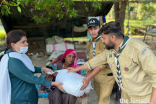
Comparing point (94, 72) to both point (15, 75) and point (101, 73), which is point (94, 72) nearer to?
point (101, 73)

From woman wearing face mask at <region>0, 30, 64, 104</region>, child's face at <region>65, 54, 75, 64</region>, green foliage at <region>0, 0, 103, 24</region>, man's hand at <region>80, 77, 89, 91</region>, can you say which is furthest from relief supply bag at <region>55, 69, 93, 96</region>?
green foliage at <region>0, 0, 103, 24</region>

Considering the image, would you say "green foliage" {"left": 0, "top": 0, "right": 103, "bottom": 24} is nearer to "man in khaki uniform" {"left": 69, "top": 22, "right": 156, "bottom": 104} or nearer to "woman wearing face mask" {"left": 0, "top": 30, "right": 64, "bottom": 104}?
"woman wearing face mask" {"left": 0, "top": 30, "right": 64, "bottom": 104}

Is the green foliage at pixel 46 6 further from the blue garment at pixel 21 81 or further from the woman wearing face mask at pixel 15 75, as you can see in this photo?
the blue garment at pixel 21 81

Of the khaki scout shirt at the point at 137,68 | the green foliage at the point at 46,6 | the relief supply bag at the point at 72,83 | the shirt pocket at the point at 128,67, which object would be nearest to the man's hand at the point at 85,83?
the relief supply bag at the point at 72,83

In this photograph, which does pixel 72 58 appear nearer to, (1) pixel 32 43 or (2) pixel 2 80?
(2) pixel 2 80

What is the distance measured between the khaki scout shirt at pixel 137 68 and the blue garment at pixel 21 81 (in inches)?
41.7

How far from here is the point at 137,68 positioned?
4.28ft

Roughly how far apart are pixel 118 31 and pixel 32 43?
612 cm

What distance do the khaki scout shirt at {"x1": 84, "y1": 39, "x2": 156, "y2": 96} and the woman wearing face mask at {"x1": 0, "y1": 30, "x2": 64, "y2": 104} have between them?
106 cm

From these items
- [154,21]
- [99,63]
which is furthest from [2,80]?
[154,21]

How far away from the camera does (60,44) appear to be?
6.31 metres

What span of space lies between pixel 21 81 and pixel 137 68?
1475mm

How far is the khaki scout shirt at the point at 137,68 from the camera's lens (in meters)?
1.14

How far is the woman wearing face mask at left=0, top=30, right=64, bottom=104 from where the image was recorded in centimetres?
138
